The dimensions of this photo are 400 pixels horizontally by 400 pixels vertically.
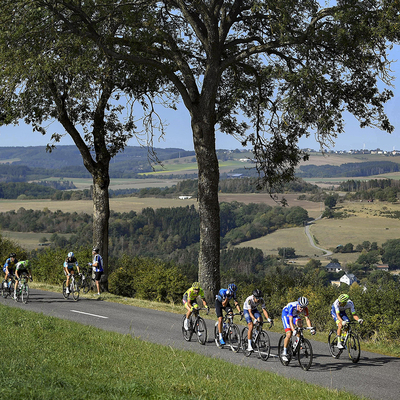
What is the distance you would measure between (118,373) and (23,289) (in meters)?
12.7

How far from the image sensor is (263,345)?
12688mm

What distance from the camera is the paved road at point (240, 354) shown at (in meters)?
10.3

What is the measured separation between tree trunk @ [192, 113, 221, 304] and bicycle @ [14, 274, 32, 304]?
21.6 feet

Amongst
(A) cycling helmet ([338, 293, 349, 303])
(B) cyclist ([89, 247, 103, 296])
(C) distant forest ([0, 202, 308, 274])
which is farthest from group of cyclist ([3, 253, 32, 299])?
(C) distant forest ([0, 202, 308, 274])

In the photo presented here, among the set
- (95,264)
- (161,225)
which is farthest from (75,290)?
(161,225)

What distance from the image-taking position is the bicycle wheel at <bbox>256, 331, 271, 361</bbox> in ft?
40.6

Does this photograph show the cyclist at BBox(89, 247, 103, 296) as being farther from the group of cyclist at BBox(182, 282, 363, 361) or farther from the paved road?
the group of cyclist at BBox(182, 282, 363, 361)

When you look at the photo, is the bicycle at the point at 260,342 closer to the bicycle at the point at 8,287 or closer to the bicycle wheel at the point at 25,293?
the bicycle wheel at the point at 25,293

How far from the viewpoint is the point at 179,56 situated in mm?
20406

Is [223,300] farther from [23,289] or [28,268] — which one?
[28,268]

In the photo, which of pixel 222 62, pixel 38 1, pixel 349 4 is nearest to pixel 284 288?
pixel 222 62

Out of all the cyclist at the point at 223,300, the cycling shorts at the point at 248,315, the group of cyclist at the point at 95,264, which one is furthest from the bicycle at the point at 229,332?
the group of cyclist at the point at 95,264

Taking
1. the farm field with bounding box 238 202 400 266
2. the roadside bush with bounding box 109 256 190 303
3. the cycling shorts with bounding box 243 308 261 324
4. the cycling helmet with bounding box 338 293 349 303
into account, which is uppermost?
the cycling helmet with bounding box 338 293 349 303

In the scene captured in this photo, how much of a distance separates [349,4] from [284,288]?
35.9 ft
